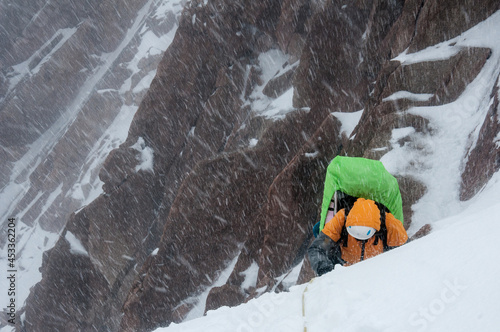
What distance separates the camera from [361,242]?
502 centimetres

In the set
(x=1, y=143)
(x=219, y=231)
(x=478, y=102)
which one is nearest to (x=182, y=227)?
(x=219, y=231)

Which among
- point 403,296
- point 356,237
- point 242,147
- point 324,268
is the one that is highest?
point 403,296

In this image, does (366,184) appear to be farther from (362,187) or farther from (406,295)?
(406,295)

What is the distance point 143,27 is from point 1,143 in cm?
4037

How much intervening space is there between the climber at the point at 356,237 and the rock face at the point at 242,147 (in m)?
4.84

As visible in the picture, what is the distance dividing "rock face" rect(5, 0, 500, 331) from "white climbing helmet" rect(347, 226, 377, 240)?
17.6 ft

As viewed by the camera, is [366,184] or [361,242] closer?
[361,242]

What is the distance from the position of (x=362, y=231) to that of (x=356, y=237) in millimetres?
119

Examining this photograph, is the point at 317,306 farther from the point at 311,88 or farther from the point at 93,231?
the point at 93,231

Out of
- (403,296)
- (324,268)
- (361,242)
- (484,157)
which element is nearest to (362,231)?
(361,242)

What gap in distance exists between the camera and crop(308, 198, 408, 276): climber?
4.60m

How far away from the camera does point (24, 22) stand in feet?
297

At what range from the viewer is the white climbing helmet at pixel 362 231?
4.56 m

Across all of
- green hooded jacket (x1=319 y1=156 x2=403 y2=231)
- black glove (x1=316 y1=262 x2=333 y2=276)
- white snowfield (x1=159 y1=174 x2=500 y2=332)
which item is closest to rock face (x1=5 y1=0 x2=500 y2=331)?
green hooded jacket (x1=319 y1=156 x2=403 y2=231)
